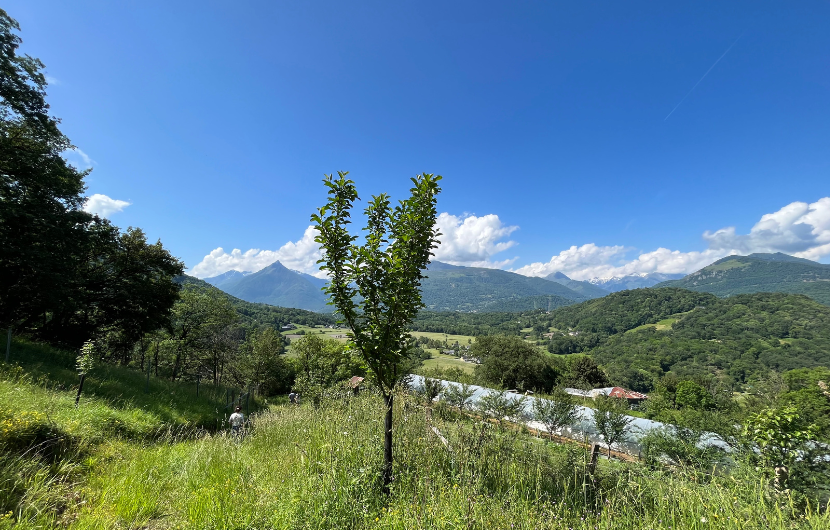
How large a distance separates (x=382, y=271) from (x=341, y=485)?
2.61 m

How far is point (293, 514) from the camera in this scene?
2980 mm

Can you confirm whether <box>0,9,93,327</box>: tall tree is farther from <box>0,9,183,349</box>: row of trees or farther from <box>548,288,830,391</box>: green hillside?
<box>548,288,830,391</box>: green hillside

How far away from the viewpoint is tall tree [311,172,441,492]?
12.9ft

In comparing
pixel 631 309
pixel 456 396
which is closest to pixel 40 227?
pixel 456 396

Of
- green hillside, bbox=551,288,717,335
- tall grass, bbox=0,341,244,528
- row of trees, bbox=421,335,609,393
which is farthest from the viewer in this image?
green hillside, bbox=551,288,717,335

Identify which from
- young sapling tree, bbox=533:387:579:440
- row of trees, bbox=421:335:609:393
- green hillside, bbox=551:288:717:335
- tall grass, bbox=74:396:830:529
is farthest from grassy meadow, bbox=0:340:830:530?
green hillside, bbox=551:288:717:335

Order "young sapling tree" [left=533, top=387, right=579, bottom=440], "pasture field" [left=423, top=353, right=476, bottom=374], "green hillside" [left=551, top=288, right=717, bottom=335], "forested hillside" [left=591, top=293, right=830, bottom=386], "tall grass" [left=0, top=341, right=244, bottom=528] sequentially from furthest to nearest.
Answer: "green hillside" [left=551, top=288, right=717, bottom=335] < "forested hillside" [left=591, top=293, right=830, bottom=386] < "pasture field" [left=423, top=353, right=476, bottom=374] < "young sapling tree" [left=533, top=387, right=579, bottom=440] < "tall grass" [left=0, top=341, right=244, bottom=528]

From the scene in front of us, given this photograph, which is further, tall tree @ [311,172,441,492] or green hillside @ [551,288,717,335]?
green hillside @ [551,288,717,335]

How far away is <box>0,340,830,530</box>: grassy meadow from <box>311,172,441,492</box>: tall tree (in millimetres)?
823

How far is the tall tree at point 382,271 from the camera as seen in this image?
393 cm

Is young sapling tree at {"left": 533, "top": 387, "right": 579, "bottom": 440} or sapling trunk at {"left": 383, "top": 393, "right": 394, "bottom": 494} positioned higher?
sapling trunk at {"left": 383, "top": 393, "right": 394, "bottom": 494}

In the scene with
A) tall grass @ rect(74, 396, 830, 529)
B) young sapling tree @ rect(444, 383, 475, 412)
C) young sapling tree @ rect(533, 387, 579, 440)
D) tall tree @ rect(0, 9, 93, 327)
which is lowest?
young sapling tree @ rect(533, 387, 579, 440)

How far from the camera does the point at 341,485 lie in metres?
3.48

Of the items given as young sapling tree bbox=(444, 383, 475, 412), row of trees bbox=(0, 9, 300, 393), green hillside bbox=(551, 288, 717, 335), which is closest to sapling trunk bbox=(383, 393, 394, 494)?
young sapling tree bbox=(444, 383, 475, 412)
